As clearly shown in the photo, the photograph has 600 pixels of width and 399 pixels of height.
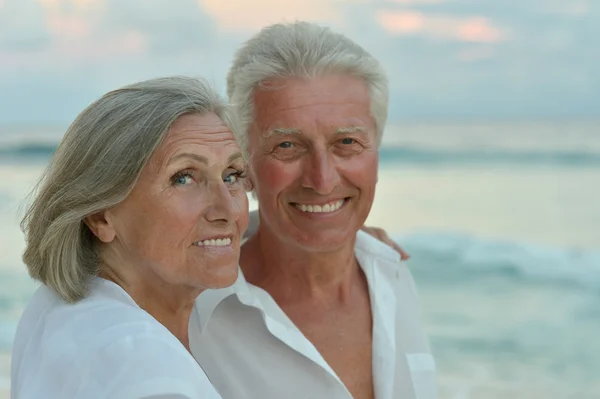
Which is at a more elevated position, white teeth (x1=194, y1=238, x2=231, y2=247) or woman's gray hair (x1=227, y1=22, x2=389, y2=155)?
woman's gray hair (x1=227, y1=22, x2=389, y2=155)

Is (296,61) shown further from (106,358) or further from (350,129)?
(106,358)

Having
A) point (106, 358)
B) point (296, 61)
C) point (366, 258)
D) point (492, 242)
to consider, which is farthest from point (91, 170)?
point (492, 242)

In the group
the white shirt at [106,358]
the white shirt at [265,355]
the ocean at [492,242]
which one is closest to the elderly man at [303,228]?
the white shirt at [265,355]

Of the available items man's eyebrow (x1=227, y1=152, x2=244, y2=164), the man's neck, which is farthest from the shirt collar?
man's eyebrow (x1=227, y1=152, x2=244, y2=164)

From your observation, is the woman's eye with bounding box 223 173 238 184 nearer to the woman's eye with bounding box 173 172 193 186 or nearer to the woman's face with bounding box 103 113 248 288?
the woman's face with bounding box 103 113 248 288

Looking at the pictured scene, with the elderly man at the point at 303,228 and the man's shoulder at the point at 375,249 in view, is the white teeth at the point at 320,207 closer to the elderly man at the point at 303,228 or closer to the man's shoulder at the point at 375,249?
the elderly man at the point at 303,228

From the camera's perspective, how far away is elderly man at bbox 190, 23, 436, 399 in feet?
9.22

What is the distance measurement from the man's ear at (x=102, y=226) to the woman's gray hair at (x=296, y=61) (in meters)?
0.86

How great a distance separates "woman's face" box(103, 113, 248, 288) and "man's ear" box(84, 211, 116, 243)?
0.01m

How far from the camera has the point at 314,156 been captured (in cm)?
282

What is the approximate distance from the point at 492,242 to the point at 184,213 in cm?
1347

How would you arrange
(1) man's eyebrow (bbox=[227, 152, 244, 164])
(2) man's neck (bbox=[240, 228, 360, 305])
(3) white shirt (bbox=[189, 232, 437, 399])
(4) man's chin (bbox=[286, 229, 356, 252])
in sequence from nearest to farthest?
1. (1) man's eyebrow (bbox=[227, 152, 244, 164])
2. (3) white shirt (bbox=[189, 232, 437, 399])
3. (4) man's chin (bbox=[286, 229, 356, 252])
4. (2) man's neck (bbox=[240, 228, 360, 305])

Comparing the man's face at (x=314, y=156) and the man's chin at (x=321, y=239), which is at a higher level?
the man's face at (x=314, y=156)

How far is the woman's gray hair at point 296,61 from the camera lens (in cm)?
283
